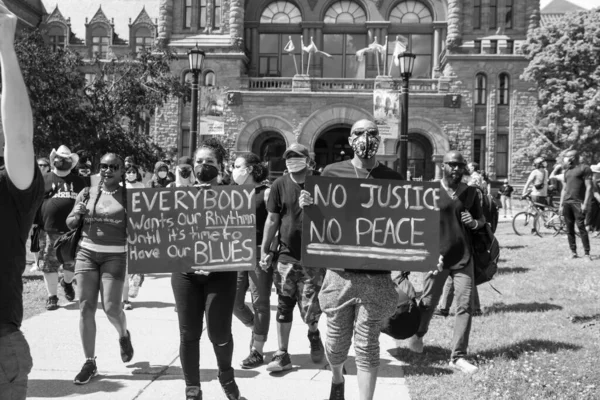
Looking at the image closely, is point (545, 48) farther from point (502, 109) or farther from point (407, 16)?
point (407, 16)

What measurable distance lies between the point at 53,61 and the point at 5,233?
2248cm

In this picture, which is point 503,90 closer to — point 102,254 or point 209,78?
point 209,78

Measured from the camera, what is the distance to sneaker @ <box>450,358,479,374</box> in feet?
17.7

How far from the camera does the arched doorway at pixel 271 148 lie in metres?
35.7

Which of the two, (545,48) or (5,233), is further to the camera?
(545,48)

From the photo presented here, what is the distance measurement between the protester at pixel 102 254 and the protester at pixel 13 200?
2.84m

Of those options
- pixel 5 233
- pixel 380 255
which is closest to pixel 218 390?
pixel 380 255

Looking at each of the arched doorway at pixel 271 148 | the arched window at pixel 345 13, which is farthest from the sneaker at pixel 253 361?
the arched window at pixel 345 13

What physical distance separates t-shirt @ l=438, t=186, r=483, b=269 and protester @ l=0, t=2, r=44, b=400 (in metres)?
4.26

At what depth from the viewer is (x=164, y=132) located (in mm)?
36812

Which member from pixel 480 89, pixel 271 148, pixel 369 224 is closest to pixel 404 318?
pixel 369 224

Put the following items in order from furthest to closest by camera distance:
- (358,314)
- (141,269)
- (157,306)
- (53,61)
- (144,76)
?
(144,76) < (53,61) < (157,306) < (141,269) < (358,314)

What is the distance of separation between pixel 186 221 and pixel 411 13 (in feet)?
125

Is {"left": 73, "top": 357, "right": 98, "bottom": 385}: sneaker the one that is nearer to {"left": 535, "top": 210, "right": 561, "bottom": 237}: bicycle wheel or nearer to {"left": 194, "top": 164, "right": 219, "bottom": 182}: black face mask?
{"left": 194, "top": 164, "right": 219, "bottom": 182}: black face mask
